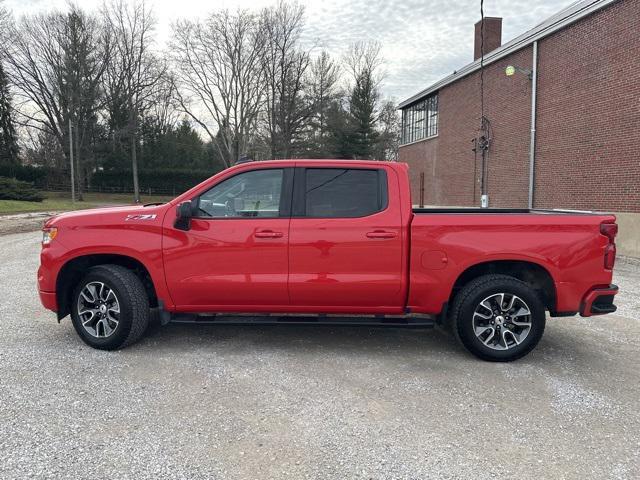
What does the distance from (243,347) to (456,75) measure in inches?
899

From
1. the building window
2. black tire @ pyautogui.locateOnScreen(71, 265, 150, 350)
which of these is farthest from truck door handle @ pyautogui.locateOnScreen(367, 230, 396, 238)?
the building window

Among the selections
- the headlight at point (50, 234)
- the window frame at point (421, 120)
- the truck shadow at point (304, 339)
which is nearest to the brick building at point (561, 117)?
the window frame at point (421, 120)

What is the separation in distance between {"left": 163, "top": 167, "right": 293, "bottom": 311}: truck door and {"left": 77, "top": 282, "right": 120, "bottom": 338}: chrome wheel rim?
2.00ft

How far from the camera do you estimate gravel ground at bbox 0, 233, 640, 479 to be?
104 inches

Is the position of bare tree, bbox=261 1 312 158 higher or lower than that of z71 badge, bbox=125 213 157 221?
higher

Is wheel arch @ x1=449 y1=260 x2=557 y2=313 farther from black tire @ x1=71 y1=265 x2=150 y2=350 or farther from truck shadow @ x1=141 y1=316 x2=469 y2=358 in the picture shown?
black tire @ x1=71 y1=265 x2=150 y2=350

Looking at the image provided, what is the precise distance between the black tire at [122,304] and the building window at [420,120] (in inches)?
984

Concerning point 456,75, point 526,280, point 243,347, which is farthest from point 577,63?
point 243,347

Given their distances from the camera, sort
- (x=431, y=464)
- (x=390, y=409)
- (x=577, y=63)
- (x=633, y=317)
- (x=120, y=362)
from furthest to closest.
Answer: (x=577, y=63)
(x=633, y=317)
(x=120, y=362)
(x=390, y=409)
(x=431, y=464)

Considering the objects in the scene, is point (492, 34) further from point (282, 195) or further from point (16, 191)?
point (16, 191)

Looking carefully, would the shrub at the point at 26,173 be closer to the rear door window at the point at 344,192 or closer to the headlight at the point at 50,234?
the headlight at the point at 50,234

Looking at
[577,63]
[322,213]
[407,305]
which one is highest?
[577,63]

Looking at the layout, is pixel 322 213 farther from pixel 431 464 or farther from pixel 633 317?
pixel 633 317

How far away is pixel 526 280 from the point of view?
4414 mm
